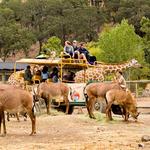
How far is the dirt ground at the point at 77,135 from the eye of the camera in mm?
13555

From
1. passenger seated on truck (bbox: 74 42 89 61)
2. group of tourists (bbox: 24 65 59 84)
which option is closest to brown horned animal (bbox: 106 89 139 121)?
passenger seated on truck (bbox: 74 42 89 61)

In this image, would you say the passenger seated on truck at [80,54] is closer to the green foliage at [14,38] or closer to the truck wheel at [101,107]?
the truck wheel at [101,107]

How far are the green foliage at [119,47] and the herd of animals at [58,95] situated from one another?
130 ft

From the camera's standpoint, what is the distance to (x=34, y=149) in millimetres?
13016

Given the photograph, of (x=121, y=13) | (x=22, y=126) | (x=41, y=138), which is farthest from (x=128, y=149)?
(x=121, y=13)

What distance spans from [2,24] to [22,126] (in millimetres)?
81647

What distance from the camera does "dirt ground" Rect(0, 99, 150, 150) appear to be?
13.6 meters

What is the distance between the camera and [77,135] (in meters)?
16.0

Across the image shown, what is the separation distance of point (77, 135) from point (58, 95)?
9.89 meters

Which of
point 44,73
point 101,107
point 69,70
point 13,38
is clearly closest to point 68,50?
point 69,70

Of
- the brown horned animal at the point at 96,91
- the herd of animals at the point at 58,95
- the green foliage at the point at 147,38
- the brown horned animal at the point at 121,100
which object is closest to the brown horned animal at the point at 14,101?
the herd of animals at the point at 58,95

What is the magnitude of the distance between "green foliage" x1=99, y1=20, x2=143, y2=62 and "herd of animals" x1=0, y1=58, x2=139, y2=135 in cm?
3964

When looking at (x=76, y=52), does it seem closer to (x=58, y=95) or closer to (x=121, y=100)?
(x=58, y=95)

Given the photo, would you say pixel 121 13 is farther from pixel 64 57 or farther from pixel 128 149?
pixel 128 149
